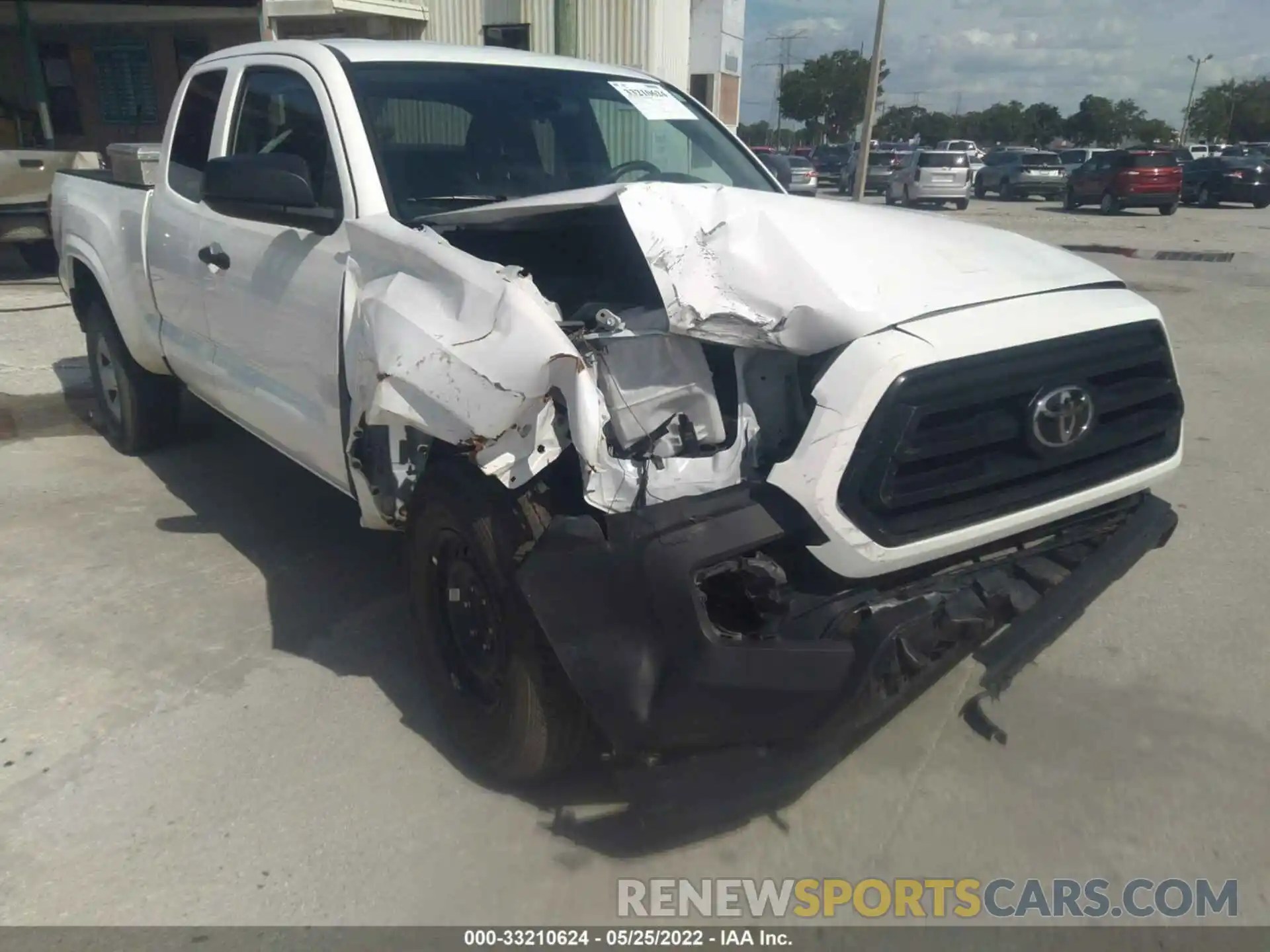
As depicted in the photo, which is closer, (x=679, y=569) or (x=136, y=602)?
(x=679, y=569)

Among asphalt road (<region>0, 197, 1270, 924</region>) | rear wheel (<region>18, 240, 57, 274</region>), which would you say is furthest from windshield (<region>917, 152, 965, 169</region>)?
asphalt road (<region>0, 197, 1270, 924</region>)

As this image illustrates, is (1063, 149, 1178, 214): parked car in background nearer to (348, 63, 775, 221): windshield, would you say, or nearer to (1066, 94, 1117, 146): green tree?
(348, 63, 775, 221): windshield

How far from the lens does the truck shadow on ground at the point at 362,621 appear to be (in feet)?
8.59

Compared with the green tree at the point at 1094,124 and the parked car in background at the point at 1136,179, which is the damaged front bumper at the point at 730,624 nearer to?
the parked car in background at the point at 1136,179

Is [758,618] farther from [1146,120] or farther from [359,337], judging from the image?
[1146,120]

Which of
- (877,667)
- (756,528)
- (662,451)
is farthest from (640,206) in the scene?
(877,667)

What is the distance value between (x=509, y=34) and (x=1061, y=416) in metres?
16.0

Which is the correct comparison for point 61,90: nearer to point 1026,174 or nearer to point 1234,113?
point 1026,174

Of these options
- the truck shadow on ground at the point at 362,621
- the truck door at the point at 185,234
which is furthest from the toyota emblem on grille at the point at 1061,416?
the truck door at the point at 185,234

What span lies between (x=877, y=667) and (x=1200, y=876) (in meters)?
1.13

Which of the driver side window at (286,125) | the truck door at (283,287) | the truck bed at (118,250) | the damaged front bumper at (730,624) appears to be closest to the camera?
the damaged front bumper at (730,624)

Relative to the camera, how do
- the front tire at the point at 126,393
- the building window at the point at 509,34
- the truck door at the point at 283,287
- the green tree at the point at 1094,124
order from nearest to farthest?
the truck door at the point at 283,287
the front tire at the point at 126,393
the building window at the point at 509,34
the green tree at the point at 1094,124

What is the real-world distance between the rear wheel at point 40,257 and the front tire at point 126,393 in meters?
6.52

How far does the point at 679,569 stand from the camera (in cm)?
228
